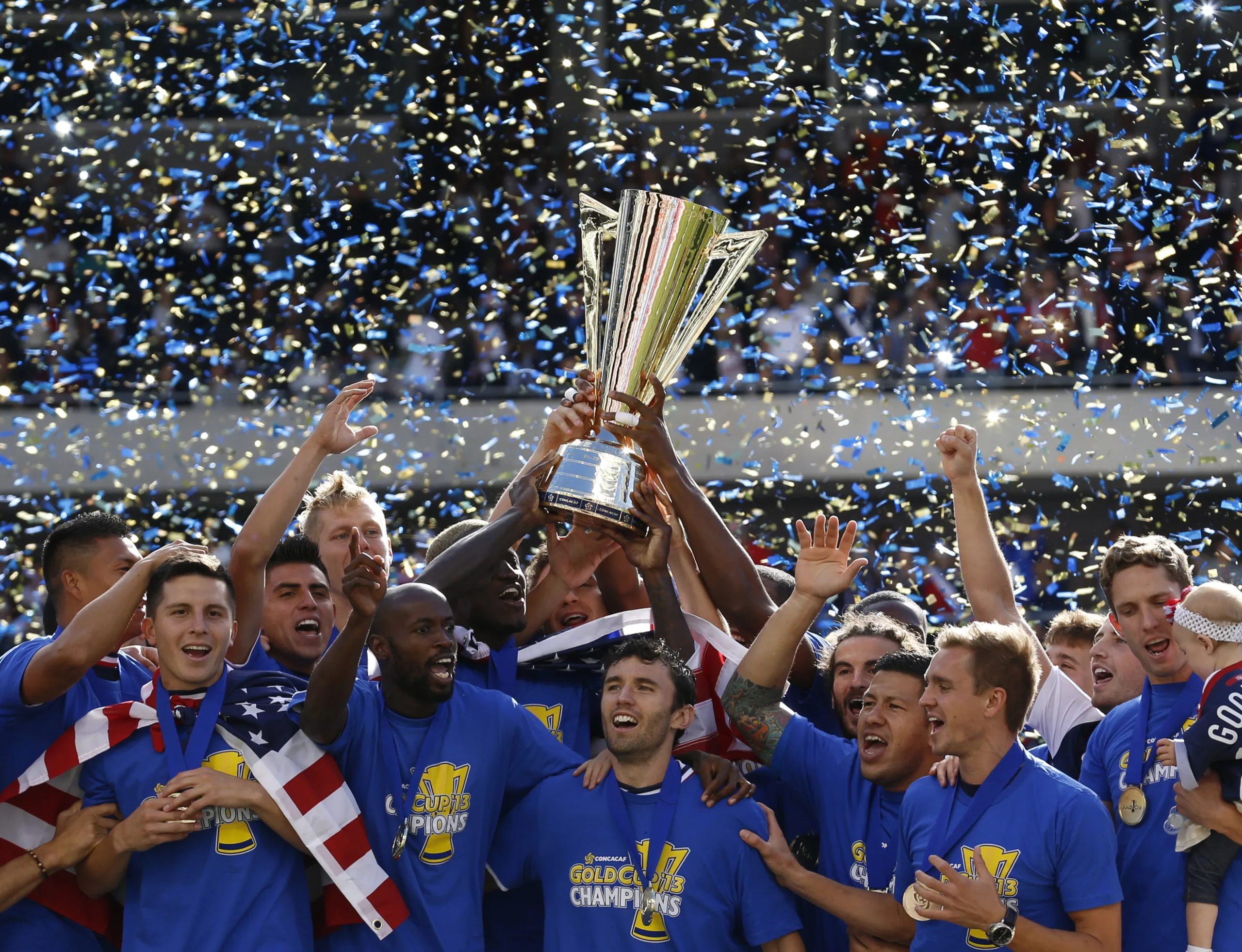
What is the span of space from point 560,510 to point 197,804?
0.96 metres

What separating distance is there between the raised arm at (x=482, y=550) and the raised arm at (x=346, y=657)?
36cm

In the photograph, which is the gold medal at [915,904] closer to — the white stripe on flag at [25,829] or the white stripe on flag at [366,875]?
the white stripe on flag at [366,875]

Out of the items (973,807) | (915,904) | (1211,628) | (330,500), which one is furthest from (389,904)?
(1211,628)

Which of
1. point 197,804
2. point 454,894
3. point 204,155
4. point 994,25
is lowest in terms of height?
point 454,894

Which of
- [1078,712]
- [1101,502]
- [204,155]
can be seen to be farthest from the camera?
[204,155]

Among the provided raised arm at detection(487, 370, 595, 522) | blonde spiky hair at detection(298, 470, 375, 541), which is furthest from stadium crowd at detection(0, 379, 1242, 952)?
blonde spiky hair at detection(298, 470, 375, 541)

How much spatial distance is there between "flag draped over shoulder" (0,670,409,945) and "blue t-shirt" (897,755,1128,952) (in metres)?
1.07

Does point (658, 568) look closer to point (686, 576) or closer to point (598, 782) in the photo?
point (686, 576)

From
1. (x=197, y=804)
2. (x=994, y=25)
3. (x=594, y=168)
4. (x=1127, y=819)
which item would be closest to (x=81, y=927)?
(x=197, y=804)

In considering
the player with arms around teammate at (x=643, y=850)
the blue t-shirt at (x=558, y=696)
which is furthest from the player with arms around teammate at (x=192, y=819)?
the blue t-shirt at (x=558, y=696)

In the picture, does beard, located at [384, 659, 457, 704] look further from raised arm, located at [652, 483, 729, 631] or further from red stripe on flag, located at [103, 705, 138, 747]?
raised arm, located at [652, 483, 729, 631]

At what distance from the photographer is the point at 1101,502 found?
30.9 ft

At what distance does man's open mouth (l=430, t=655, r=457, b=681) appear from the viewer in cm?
289

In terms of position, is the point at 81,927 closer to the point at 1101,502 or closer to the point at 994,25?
the point at 1101,502
